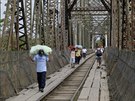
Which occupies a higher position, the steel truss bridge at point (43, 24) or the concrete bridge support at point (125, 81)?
the steel truss bridge at point (43, 24)

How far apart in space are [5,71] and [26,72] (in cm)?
444

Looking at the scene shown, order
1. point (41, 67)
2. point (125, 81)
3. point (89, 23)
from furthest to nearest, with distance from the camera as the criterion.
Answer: point (89, 23)
point (41, 67)
point (125, 81)

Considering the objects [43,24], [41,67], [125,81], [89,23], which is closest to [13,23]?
[41,67]

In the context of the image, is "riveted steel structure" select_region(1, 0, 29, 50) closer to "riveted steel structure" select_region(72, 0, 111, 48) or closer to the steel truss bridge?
the steel truss bridge

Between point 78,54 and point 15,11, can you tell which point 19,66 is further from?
point 78,54

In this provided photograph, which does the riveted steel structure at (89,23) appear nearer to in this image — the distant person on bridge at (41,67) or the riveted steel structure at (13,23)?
the riveted steel structure at (13,23)

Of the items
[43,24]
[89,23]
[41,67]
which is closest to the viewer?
[41,67]

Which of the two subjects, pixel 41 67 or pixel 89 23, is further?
pixel 89 23

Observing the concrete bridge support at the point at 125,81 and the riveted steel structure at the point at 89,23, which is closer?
the concrete bridge support at the point at 125,81

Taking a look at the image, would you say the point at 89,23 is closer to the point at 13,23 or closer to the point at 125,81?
the point at 13,23

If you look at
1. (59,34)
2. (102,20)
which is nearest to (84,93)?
(59,34)

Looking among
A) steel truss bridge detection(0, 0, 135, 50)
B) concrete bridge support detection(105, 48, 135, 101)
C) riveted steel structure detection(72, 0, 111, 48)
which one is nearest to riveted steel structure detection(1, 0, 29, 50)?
steel truss bridge detection(0, 0, 135, 50)

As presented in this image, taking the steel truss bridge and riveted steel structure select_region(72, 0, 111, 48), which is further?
riveted steel structure select_region(72, 0, 111, 48)

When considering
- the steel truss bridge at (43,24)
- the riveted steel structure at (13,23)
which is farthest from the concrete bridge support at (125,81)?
the riveted steel structure at (13,23)
